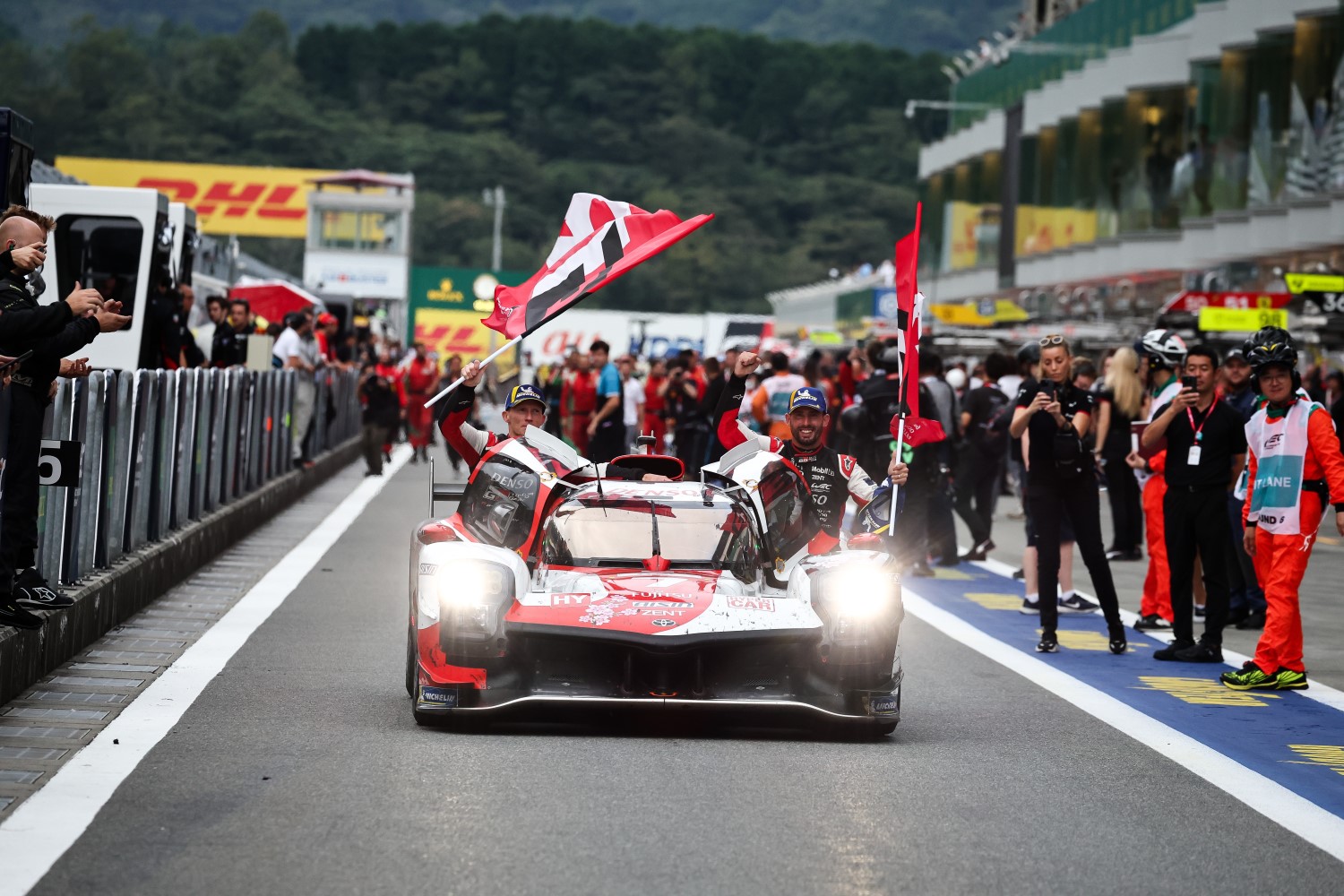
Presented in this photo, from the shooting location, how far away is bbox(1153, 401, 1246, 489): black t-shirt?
12.2 metres

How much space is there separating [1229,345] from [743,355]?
21740mm

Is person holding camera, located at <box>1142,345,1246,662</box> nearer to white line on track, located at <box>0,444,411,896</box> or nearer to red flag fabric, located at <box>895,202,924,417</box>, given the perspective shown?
red flag fabric, located at <box>895,202,924,417</box>

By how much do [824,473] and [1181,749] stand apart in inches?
127

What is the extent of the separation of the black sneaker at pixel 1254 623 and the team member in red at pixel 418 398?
70.9 ft

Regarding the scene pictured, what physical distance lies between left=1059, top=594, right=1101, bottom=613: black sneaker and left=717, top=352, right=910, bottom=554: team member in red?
368 cm

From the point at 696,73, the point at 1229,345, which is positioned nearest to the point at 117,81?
the point at 696,73

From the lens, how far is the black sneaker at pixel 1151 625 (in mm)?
13883

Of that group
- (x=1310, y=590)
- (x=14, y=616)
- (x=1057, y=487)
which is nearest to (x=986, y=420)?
(x=1310, y=590)

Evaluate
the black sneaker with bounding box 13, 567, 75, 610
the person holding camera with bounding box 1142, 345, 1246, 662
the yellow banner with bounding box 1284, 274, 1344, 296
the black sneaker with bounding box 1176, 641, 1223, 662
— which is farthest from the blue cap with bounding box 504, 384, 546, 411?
the yellow banner with bounding box 1284, 274, 1344, 296

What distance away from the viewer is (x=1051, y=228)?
52.6m

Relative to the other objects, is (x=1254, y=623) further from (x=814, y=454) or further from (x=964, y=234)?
(x=964, y=234)

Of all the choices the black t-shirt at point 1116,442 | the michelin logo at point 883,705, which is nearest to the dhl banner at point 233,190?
the black t-shirt at point 1116,442

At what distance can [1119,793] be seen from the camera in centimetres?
783

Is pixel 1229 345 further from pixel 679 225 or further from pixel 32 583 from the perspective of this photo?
pixel 32 583
